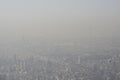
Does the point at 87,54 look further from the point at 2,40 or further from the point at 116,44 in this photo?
the point at 2,40

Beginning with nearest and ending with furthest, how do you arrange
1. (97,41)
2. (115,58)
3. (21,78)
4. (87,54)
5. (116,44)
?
(21,78)
(115,58)
(87,54)
(116,44)
(97,41)

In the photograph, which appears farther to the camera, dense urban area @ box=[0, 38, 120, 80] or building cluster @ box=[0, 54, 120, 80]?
dense urban area @ box=[0, 38, 120, 80]

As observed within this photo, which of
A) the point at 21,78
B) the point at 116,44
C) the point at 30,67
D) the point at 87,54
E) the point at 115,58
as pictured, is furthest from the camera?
the point at 116,44

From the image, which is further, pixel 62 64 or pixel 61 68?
pixel 62 64

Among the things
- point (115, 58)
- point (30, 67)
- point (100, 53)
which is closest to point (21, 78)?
point (30, 67)

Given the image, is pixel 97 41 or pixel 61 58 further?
pixel 97 41

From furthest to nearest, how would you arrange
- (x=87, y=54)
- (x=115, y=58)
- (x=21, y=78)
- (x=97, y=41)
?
(x=97, y=41)
(x=87, y=54)
(x=115, y=58)
(x=21, y=78)

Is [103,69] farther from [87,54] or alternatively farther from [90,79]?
[87,54]

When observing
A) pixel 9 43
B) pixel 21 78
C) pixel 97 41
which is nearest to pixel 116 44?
pixel 97 41

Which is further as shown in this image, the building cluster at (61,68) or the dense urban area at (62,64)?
the dense urban area at (62,64)
